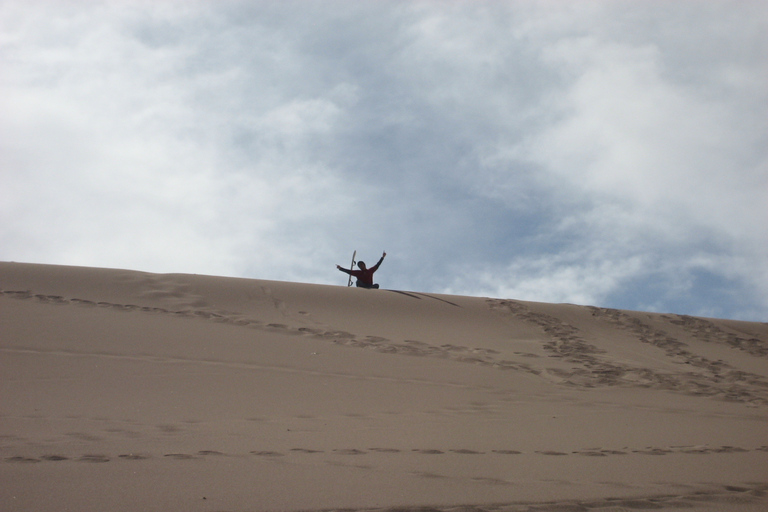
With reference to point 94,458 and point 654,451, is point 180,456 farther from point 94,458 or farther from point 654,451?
point 654,451

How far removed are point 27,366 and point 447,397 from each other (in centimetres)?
412

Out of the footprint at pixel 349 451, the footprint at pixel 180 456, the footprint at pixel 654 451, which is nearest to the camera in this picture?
the footprint at pixel 180 456

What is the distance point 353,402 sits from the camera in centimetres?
552

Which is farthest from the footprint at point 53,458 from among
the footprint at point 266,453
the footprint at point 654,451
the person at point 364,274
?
the person at point 364,274

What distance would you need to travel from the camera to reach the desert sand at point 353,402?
3332 millimetres

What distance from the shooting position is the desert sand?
3.33m

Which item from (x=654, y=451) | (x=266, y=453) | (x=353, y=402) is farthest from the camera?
(x=353, y=402)

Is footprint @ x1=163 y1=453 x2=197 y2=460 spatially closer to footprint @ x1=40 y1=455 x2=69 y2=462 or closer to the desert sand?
the desert sand

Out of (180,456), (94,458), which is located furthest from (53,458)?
(180,456)

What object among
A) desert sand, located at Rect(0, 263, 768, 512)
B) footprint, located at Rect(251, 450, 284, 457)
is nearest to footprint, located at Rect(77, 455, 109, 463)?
desert sand, located at Rect(0, 263, 768, 512)

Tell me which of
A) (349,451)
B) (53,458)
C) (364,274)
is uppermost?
(364,274)

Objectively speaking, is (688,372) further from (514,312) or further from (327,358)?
(327,358)

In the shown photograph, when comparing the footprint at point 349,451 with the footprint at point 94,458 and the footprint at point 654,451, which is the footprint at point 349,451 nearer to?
the footprint at point 94,458

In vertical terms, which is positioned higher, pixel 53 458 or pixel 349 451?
pixel 349 451
